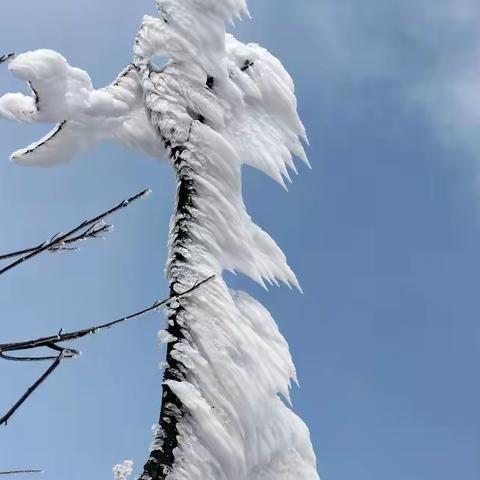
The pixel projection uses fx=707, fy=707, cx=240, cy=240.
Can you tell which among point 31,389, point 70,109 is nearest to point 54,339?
point 31,389

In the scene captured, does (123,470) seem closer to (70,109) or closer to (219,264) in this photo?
(219,264)

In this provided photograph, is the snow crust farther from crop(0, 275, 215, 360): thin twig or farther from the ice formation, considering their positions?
crop(0, 275, 215, 360): thin twig

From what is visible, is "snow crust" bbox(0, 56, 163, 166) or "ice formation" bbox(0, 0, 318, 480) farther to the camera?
"snow crust" bbox(0, 56, 163, 166)

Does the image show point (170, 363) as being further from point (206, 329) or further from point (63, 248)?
point (63, 248)

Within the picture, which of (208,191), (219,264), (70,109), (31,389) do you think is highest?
(70,109)

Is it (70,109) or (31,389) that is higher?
(70,109)

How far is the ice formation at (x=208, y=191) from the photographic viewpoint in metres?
3.50

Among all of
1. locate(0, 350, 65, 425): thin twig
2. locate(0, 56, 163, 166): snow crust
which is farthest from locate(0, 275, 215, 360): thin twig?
locate(0, 56, 163, 166): snow crust

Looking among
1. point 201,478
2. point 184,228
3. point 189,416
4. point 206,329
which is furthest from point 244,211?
point 201,478

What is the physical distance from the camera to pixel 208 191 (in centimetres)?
411

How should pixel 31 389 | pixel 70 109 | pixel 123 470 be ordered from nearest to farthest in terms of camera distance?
pixel 31 389
pixel 123 470
pixel 70 109

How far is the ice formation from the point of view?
11.5 feet

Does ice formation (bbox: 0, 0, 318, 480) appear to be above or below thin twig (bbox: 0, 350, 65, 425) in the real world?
above

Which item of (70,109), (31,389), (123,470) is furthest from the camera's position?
(70,109)
